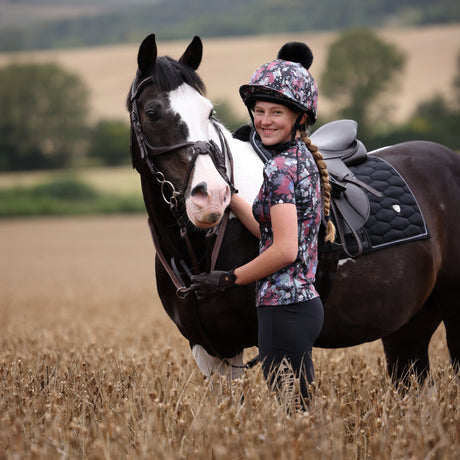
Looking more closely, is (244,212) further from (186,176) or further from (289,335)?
(289,335)

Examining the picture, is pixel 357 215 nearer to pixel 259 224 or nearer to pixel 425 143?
pixel 259 224

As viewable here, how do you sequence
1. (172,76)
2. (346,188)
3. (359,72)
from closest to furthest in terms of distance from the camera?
(172,76)
(346,188)
(359,72)

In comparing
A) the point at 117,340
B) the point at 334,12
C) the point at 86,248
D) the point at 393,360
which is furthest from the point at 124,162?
the point at 334,12

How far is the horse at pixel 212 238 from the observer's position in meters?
2.99

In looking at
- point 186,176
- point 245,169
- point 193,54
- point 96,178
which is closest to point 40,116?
point 96,178

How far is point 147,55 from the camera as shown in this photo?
10.5 ft

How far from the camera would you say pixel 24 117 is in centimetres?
5828

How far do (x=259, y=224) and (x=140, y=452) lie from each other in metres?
1.17

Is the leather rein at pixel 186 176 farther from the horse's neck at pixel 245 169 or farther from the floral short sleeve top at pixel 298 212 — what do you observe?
the floral short sleeve top at pixel 298 212

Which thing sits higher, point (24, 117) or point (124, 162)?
point (24, 117)

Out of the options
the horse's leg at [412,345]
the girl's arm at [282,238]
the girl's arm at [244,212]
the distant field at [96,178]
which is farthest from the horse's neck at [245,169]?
the distant field at [96,178]

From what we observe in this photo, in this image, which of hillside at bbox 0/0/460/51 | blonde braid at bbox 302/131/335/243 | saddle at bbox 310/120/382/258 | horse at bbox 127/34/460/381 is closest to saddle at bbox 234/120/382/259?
saddle at bbox 310/120/382/258

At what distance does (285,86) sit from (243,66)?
2225 inches

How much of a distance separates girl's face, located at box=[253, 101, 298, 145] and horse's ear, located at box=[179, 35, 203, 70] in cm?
72
